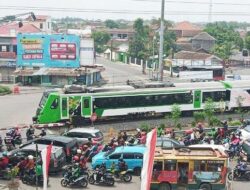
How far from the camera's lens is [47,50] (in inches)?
2053

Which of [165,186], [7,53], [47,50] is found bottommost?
[165,186]

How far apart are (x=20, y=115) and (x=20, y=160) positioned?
52.9 feet

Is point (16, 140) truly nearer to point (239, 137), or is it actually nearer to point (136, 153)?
point (136, 153)

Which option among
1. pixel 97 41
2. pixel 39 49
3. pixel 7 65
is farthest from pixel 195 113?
pixel 97 41

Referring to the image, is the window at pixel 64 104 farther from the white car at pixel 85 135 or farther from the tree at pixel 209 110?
the tree at pixel 209 110

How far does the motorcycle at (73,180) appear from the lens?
18.1 m

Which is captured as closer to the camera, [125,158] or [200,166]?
[200,166]

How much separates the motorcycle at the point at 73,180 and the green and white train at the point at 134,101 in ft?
35.1

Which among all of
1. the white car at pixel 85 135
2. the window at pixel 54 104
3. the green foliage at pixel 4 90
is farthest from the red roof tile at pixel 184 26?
the white car at pixel 85 135

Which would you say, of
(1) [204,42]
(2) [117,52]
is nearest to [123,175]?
(2) [117,52]

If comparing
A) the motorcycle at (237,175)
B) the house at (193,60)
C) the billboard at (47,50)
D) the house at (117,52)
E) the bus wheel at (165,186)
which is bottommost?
the house at (117,52)

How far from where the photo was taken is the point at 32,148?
19.8 m

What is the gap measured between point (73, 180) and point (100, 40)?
94170mm

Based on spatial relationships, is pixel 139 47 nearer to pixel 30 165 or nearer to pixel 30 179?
pixel 30 165
